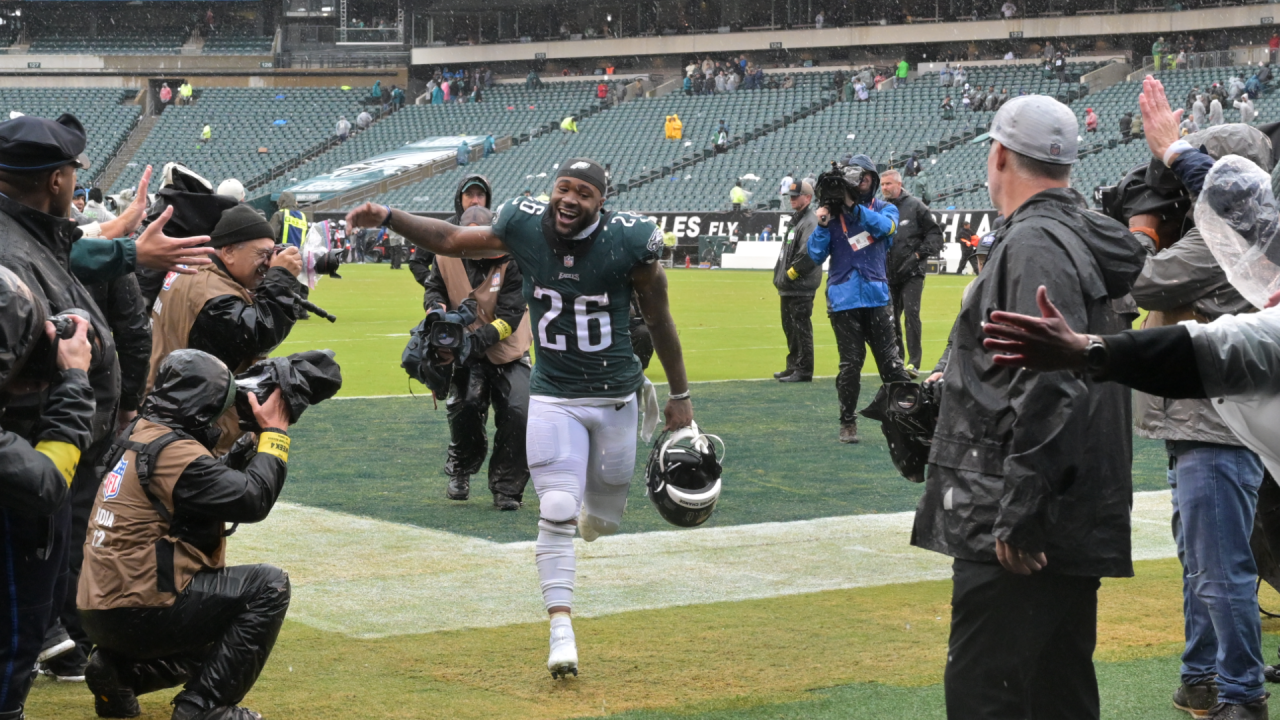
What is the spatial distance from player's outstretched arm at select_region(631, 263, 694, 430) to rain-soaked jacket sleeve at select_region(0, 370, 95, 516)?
256 centimetres

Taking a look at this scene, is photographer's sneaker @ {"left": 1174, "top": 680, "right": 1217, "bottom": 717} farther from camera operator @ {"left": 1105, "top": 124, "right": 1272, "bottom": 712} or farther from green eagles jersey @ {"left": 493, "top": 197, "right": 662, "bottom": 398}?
green eagles jersey @ {"left": 493, "top": 197, "right": 662, "bottom": 398}

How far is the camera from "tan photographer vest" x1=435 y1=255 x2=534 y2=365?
906 cm

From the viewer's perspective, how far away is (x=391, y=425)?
1242cm

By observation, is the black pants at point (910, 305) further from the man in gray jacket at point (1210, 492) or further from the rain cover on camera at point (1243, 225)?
the rain cover on camera at point (1243, 225)

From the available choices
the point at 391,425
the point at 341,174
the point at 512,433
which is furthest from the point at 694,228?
the point at 512,433

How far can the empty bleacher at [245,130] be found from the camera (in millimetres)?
59500

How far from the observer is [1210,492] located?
4.89 metres

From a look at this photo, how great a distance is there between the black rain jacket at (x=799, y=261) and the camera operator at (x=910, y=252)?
32.6 inches

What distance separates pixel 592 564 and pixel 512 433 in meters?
1.78

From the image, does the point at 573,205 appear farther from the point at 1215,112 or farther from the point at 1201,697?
the point at 1215,112

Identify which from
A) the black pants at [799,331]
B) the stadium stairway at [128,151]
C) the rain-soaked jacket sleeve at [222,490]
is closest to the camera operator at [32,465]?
the rain-soaked jacket sleeve at [222,490]

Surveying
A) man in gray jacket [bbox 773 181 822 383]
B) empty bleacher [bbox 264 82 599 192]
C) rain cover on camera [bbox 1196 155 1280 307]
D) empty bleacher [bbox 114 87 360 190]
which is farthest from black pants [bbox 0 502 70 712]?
empty bleacher [bbox 114 87 360 190]

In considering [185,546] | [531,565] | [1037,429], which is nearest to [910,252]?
[531,565]

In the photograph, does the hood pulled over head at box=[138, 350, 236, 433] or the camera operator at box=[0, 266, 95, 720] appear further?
the hood pulled over head at box=[138, 350, 236, 433]
